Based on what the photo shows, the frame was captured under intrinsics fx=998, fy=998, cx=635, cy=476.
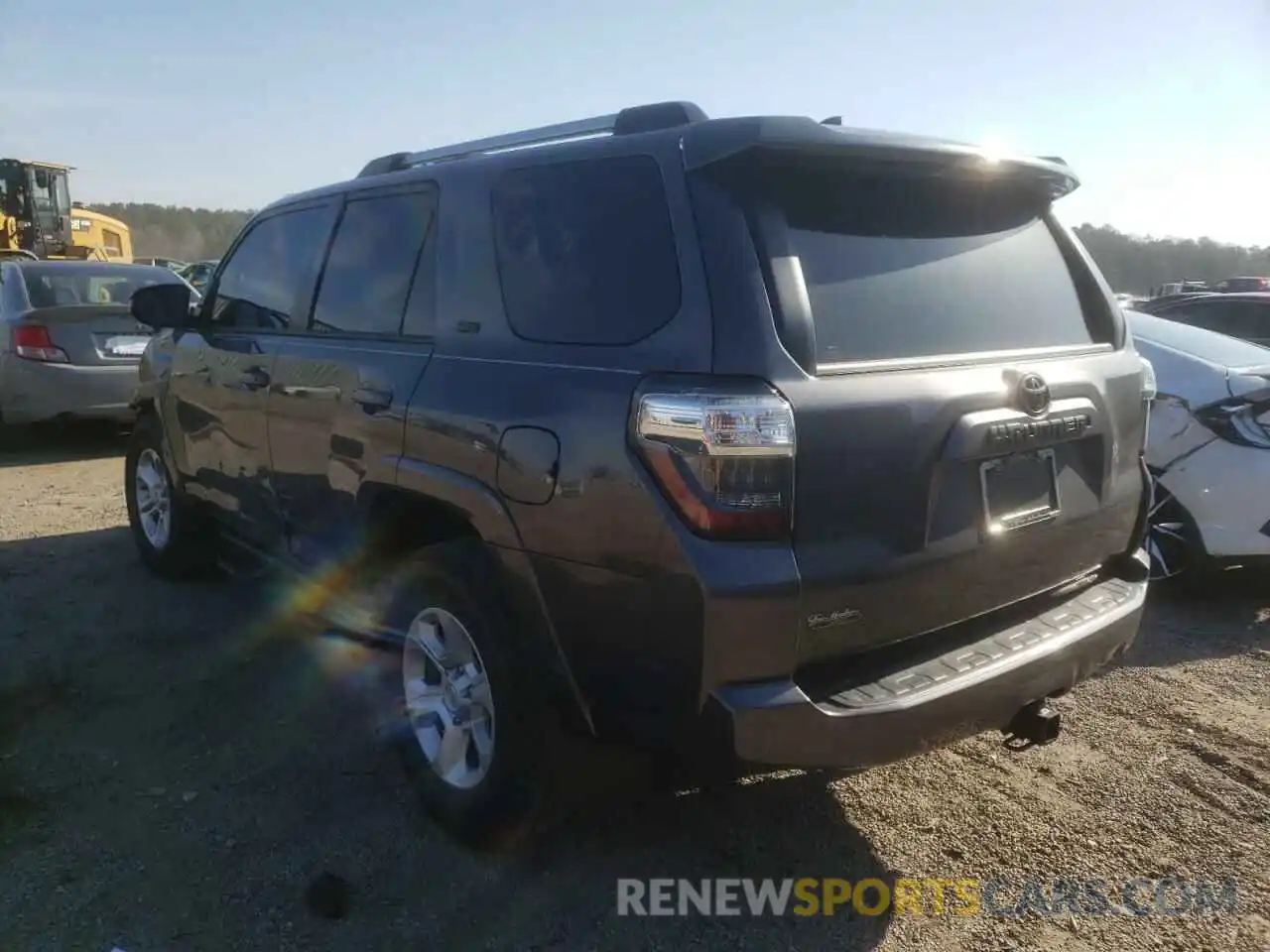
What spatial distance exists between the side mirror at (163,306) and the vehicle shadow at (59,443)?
4.98m

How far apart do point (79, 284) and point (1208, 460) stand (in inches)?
357

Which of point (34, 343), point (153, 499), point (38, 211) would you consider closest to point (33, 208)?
point (38, 211)

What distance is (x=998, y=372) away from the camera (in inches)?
104

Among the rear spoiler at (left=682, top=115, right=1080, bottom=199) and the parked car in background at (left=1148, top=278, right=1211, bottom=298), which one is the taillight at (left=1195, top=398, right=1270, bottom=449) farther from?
the parked car in background at (left=1148, top=278, right=1211, bottom=298)

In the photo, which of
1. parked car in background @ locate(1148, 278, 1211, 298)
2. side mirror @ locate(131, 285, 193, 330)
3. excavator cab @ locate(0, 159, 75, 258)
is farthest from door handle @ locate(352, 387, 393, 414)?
excavator cab @ locate(0, 159, 75, 258)

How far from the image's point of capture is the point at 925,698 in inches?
93.6

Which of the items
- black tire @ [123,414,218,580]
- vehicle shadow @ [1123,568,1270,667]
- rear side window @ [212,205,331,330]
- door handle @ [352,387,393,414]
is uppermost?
rear side window @ [212,205,331,330]

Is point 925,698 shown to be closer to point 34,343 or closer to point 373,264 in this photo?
point 373,264

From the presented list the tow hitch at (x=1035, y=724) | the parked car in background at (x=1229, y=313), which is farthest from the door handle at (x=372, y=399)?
the parked car in background at (x=1229, y=313)

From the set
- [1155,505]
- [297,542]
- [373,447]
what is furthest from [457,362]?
[1155,505]

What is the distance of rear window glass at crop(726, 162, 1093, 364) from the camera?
246cm

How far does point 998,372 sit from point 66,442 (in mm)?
9627

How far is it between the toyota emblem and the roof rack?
1.09 meters

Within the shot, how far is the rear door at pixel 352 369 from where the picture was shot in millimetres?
3182
